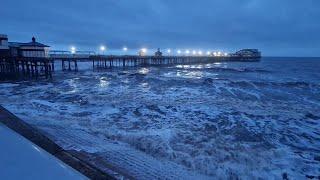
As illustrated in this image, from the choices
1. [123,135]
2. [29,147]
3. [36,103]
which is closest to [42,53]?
[36,103]

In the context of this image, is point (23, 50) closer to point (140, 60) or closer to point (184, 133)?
point (184, 133)

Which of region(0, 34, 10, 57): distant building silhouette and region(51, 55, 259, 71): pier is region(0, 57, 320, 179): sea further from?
region(51, 55, 259, 71): pier

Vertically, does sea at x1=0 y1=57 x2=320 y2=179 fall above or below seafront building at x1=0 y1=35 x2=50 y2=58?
below

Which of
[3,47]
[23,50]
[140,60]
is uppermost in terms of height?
[3,47]

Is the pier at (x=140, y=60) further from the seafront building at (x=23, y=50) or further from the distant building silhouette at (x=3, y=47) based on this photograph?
the distant building silhouette at (x=3, y=47)

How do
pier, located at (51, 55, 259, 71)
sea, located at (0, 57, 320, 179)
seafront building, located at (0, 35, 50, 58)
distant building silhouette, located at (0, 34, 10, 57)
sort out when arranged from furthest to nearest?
pier, located at (51, 55, 259, 71) < seafront building, located at (0, 35, 50, 58) < distant building silhouette, located at (0, 34, 10, 57) < sea, located at (0, 57, 320, 179)

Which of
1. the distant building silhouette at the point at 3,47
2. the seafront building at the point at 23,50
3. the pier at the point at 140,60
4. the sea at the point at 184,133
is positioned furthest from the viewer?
the pier at the point at 140,60

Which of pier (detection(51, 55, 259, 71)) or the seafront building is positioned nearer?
the seafront building

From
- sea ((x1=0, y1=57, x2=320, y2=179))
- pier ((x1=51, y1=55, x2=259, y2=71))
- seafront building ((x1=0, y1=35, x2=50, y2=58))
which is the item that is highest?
seafront building ((x1=0, y1=35, x2=50, y2=58))

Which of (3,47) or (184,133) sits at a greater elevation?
(3,47)

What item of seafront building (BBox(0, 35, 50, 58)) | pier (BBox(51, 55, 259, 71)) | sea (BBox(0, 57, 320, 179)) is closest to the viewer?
sea (BBox(0, 57, 320, 179))

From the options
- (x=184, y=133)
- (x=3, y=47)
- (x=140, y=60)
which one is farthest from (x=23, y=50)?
(x=140, y=60)

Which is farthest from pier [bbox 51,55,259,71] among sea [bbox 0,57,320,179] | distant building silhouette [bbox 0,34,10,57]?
sea [bbox 0,57,320,179]

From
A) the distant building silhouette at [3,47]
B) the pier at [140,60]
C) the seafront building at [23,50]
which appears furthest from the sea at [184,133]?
the pier at [140,60]
